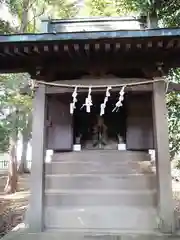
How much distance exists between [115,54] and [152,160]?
8.48 ft

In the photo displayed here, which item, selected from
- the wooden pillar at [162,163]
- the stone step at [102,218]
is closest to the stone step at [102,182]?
the stone step at [102,218]

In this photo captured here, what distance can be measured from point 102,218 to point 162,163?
1.50 metres

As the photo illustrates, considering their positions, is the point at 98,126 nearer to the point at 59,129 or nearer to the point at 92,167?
the point at 59,129

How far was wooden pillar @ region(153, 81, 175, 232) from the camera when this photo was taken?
166 inches

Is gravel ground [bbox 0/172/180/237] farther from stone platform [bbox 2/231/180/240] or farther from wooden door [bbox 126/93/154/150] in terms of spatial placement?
wooden door [bbox 126/93/154/150]

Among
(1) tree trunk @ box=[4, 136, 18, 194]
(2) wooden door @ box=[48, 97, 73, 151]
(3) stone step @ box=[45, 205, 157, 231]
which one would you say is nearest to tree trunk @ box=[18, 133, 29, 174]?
(1) tree trunk @ box=[4, 136, 18, 194]

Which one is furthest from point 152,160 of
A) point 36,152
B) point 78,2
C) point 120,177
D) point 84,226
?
point 78,2

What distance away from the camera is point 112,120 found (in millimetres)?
A: 6980

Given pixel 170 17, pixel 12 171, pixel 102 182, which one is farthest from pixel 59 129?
pixel 12 171

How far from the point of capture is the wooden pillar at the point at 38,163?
4434 millimetres

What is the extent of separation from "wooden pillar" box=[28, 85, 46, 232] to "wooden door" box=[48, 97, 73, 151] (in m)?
1.02

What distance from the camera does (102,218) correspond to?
476 cm

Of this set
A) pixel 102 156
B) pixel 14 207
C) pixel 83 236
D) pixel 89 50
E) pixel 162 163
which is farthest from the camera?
pixel 14 207

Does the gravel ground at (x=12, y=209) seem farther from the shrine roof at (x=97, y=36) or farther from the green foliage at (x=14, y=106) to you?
the shrine roof at (x=97, y=36)
